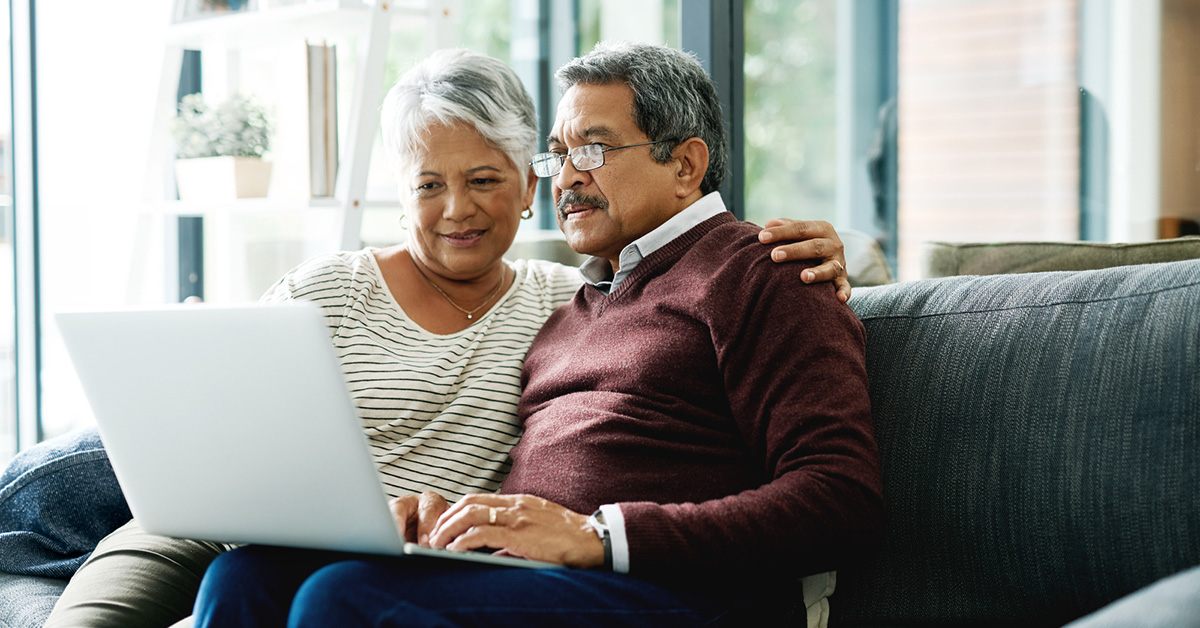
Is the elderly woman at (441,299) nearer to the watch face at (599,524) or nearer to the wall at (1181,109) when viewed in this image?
the watch face at (599,524)

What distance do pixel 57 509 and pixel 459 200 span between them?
0.78 m

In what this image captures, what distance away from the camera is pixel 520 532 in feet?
3.67

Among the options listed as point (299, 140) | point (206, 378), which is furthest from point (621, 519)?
point (299, 140)

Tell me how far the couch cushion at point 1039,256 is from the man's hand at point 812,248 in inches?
16.5

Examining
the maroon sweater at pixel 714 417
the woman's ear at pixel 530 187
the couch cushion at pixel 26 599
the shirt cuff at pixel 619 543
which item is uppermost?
the woman's ear at pixel 530 187

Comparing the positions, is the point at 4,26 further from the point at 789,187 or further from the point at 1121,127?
the point at 1121,127

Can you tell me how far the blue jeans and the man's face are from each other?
0.56 meters

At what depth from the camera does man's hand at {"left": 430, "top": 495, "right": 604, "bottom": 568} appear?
111 cm

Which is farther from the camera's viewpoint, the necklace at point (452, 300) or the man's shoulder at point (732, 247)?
the necklace at point (452, 300)

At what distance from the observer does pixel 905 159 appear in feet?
11.1

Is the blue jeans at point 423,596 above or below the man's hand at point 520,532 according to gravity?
below

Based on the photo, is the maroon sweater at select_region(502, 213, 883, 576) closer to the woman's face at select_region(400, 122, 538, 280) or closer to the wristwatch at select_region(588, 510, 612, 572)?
the wristwatch at select_region(588, 510, 612, 572)

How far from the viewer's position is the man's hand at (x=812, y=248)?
1.28 metres

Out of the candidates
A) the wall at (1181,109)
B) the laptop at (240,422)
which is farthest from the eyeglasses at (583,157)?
the wall at (1181,109)
